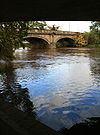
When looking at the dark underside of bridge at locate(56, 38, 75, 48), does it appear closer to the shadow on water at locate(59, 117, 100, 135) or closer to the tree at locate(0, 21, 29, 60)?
the tree at locate(0, 21, 29, 60)

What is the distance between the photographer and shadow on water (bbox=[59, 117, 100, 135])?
5503mm

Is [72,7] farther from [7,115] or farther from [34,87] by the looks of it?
[34,87]

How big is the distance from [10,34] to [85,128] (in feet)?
27.6

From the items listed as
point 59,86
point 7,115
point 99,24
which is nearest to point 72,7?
point 7,115

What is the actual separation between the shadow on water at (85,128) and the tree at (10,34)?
7.41 meters

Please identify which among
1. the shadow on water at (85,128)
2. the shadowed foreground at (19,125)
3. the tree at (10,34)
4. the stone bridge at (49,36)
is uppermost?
the stone bridge at (49,36)

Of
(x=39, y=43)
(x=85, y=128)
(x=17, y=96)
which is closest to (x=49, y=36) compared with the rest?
(x=39, y=43)

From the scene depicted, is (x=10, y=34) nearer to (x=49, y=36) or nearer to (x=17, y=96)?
(x=17, y=96)

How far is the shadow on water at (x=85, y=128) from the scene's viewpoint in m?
5.50

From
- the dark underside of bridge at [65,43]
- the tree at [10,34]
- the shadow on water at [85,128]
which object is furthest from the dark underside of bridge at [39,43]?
the shadow on water at [85,128]

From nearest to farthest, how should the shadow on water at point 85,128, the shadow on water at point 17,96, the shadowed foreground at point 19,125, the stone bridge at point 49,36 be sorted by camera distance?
1. the shadowed foreground at point 19,125
2. the shadow on water at point 85,128
3. the shadow on water at point 17,96
4. the stone bridge at point 49,36

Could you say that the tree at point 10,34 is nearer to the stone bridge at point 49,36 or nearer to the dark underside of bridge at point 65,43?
the stone bridge at point 49,36

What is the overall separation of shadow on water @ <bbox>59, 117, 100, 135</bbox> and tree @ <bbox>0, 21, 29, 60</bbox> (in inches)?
292

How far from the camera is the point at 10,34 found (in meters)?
12.1
